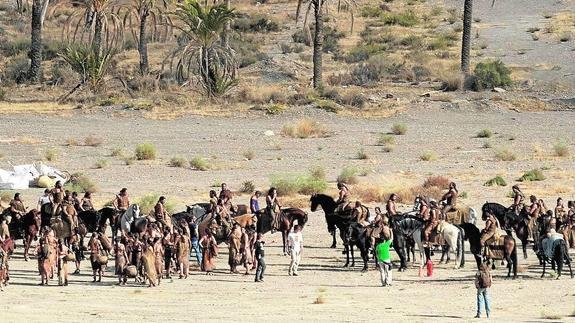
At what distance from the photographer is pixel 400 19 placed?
88.9 metres

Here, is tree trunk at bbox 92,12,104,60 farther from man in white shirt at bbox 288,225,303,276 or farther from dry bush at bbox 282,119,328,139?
man in white shirt at bbox 288,225,303,276

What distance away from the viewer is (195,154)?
166 ft

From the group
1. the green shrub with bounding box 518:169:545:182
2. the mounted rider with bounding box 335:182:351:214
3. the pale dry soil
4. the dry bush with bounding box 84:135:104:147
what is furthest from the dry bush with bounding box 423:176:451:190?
the dry bush with bounding box 84:135:104:147

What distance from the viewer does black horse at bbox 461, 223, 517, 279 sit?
2716 cm

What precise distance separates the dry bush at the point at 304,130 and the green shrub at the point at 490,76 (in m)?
12.6

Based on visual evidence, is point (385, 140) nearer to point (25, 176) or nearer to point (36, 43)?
point (25, 176)

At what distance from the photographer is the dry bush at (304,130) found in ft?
178

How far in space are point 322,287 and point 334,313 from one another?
3040 mm

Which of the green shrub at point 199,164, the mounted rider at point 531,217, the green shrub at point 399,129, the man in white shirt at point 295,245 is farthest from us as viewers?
the green shrub at point 399,129

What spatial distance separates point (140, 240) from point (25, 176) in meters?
16.0

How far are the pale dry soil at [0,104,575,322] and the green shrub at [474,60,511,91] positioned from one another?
460cm

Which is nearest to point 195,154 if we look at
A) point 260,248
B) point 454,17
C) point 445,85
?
point 445,85

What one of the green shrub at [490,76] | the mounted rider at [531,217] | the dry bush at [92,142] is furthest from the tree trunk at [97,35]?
the mounted rider at [531,217]

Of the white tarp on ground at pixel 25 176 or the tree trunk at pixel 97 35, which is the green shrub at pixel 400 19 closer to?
the tree trunk at pixel 97 35
